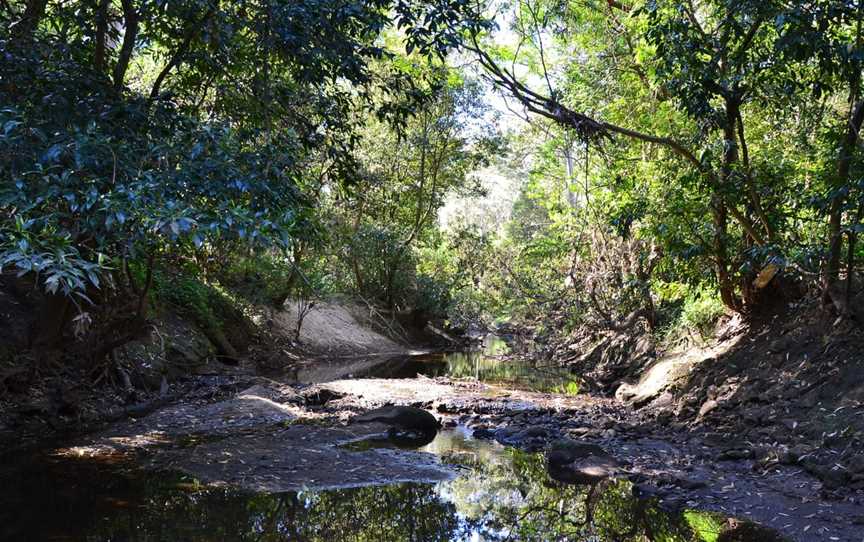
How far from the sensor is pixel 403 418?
11.1 meters

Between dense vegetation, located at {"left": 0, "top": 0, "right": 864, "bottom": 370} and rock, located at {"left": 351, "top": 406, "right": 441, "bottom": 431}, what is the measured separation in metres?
2.87

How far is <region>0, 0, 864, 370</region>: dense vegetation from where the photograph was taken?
5.43 m

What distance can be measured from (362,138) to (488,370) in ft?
36.5

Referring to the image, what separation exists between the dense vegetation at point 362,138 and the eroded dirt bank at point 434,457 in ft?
7.47

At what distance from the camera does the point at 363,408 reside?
42.1 feet

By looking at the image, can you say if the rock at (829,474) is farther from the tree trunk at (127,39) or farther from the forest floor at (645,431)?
the tree trunk at (127,39)

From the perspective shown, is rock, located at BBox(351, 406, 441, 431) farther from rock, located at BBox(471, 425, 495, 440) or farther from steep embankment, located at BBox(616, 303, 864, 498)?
steep embankment, located at BBox(616, 303, 864, 498)

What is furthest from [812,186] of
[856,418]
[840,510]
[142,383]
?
[142,383]

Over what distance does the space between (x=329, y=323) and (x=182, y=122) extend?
1912cm

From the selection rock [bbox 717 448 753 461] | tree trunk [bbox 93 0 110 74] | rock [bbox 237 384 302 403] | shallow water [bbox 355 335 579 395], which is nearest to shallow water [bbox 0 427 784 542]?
rock [bbox 717 448 753 461]

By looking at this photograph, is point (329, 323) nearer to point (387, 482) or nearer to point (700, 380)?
point (700, 380)

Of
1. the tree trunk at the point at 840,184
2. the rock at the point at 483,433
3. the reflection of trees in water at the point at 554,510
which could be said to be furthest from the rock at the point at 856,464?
the rock at the point at 483,433

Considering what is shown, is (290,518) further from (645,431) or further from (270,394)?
(270,394)

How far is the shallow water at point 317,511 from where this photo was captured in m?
6.21
